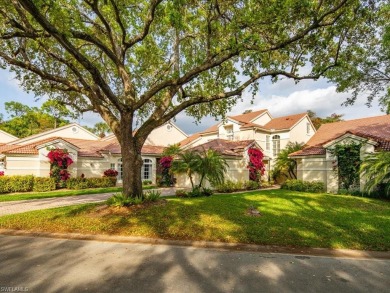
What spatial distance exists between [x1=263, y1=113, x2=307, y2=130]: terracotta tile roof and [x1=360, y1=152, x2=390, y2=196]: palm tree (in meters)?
12.3

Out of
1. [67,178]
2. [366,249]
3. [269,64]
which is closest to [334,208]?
[366,249]

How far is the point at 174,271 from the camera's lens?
4.64 m

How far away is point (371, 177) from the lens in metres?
13.8

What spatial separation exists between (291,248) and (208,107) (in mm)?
9373

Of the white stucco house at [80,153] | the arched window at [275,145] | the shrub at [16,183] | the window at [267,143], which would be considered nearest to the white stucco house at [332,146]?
the arched window at [275,145]

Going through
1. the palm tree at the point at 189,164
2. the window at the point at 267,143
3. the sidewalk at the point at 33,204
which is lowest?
the sidewalk at the point at 33,204

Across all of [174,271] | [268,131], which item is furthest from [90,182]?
[268,131]

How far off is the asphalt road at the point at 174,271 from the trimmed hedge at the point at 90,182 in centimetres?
1493

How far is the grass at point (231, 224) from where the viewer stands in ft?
20.9

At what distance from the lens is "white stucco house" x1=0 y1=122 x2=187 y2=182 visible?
20266 mm

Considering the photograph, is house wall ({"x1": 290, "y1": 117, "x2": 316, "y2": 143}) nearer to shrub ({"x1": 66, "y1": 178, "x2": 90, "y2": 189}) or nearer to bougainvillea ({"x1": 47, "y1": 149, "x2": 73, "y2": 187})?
shrub ({"x1": 66, "y1": 178, "x2": 90, "y2": 189})

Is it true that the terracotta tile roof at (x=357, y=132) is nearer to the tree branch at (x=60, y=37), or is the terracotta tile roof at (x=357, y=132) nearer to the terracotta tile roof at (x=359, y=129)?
the terracotta tile roof at (x=359, y=129)

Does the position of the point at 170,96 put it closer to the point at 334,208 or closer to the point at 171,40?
the point at 171,40

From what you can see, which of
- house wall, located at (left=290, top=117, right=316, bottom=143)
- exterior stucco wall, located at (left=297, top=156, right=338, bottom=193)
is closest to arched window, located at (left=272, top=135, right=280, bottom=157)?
house wall, located at (left=290, top=117, right=316, bottom=143)
